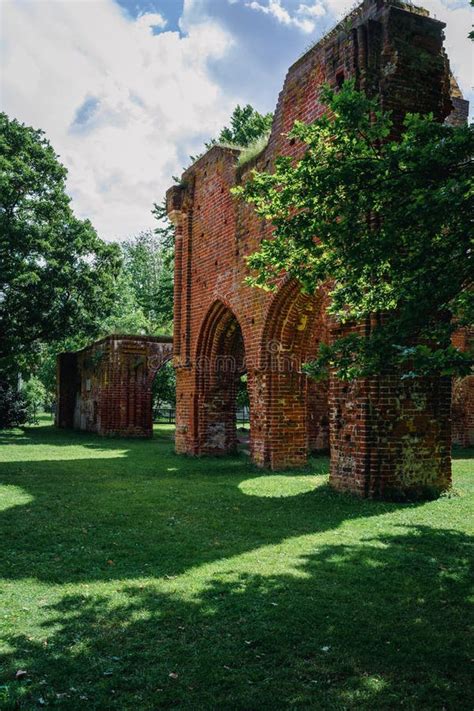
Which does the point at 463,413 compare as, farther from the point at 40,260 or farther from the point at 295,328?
the point at 40,260

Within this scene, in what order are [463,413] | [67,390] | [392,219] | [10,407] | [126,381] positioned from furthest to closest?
[67,390]
[10,407]
[126,381]
[463,413]
[392,219]

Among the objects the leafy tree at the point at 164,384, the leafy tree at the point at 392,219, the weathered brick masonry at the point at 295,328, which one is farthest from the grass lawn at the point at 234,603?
the leafy tree at the point at 164,384

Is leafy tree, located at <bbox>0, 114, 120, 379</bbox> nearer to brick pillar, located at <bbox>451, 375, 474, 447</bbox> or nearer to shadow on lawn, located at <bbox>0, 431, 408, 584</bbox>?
shadow on lawn, located at <bbox>0, 431, 408, 584</bbox>

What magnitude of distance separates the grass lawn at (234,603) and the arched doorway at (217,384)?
21.0 ft

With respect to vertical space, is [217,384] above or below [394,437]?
above

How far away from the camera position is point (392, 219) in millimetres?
4102

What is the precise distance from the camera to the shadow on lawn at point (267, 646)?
9.56 ft

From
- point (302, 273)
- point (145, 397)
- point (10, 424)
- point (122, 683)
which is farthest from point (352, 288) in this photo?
point (10, 424)

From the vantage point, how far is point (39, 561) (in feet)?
17.0

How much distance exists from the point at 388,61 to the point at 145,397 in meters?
16.4

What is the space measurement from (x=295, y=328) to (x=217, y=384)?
387 centimetres

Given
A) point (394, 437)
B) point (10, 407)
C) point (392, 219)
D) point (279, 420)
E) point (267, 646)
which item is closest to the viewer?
point (267, 646)

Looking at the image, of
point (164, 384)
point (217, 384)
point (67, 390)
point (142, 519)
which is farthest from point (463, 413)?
point (67, 390)

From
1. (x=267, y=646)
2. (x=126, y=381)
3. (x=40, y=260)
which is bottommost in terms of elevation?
(x=267, y=646)
